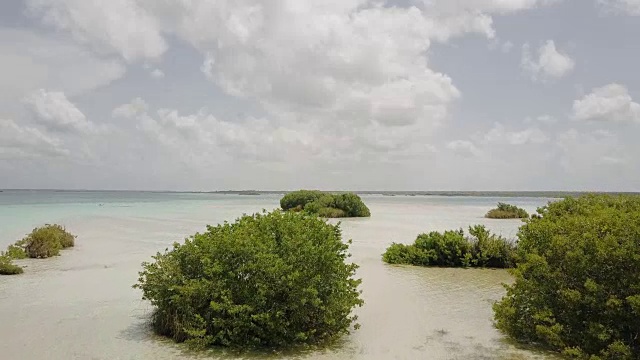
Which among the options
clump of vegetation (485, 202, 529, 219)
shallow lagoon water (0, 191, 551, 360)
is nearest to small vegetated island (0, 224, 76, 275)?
shallow lagoon water (0, 191, 551, 360)

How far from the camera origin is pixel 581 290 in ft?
25.6

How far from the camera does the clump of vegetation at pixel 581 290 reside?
7414mm

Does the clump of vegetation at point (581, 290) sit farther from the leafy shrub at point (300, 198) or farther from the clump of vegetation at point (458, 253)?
the leafy shrub at point (300, 198)

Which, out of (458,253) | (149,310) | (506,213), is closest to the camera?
(149,310)

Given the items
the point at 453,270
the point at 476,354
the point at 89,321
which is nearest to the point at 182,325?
the point at 89,321

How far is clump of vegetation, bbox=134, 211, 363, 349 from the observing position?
8.12 meters

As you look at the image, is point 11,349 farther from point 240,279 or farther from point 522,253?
point 522,253

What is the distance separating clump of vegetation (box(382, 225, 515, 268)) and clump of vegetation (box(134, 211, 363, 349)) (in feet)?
31.0

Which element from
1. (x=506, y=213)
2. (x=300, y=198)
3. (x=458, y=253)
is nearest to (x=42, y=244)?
(x=458, y=253)

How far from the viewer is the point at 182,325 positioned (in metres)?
8.43

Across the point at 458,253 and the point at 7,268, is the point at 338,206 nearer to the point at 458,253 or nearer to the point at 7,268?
the point at 458,253

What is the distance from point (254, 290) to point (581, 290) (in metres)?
5.04

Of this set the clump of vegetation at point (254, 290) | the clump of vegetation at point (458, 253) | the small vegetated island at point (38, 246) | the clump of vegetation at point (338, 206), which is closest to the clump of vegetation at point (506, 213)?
the clump of vegetation at point (338, 206)

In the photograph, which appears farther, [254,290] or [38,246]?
[38,246]
